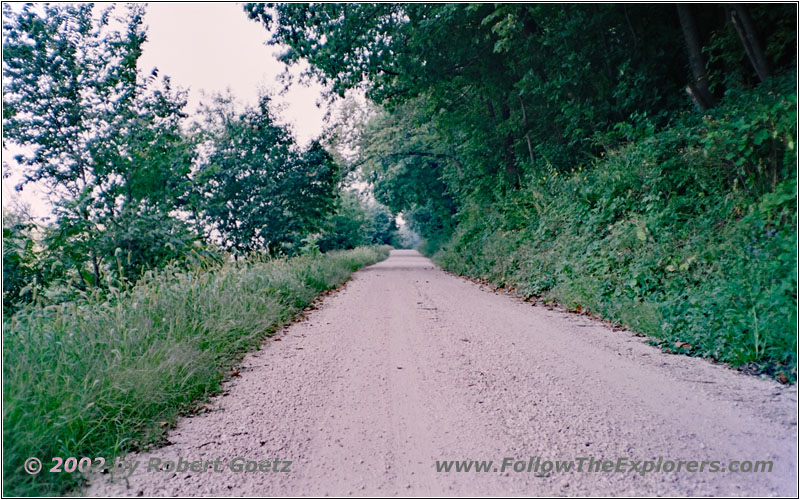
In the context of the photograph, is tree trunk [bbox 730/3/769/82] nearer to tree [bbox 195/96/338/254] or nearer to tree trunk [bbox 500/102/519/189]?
tree trunk [bbox 500/102/519/189]

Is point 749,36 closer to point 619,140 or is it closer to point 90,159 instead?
point 619,140

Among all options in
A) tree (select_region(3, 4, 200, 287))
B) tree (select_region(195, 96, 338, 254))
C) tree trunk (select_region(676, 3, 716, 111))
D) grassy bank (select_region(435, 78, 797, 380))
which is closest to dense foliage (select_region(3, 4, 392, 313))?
tree (select_region(3, 4, 200, 287))

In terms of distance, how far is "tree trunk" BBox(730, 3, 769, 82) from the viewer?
623cm

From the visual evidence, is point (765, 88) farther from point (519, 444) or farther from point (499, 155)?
point (499, 155)

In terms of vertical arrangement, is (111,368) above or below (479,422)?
above

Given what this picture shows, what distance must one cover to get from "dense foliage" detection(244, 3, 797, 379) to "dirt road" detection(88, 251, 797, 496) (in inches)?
41.0

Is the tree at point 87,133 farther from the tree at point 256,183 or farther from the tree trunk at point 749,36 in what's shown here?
the tree trunk at point 749,36

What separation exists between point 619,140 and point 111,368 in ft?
32.0

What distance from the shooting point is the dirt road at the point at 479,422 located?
211 cm

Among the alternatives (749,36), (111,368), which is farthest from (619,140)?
(111,368)

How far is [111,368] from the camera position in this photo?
2988 mm

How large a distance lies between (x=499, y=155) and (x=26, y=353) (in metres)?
14.8

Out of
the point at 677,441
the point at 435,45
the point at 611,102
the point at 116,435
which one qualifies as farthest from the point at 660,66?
the point at 116,435

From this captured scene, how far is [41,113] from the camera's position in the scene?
6223 millimetres
